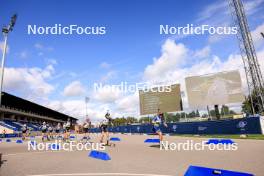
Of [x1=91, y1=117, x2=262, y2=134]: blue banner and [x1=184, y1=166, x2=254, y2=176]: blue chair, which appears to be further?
[x1=91, y1=117, x2=262, y2=134]: blue banner

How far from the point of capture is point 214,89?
33.6 m

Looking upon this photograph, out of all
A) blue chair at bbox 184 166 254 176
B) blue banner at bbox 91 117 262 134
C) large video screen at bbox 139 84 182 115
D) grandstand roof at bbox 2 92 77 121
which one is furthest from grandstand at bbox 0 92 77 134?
blue chair at bbox 184 166 254 176

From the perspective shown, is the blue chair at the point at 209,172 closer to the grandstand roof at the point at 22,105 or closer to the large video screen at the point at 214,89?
the large video screen at the point at 214,89

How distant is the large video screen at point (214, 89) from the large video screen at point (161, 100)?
16.1 ft

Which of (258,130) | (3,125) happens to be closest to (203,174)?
(258,130)

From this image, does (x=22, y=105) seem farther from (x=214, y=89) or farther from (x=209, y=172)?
(x=209, y=172)

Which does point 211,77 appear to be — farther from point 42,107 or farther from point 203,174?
point 42,107

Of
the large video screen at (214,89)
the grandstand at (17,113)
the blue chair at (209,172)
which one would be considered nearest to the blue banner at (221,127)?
the large video screen at (214,89)

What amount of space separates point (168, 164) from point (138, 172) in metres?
1.40

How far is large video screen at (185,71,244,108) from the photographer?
32.2m

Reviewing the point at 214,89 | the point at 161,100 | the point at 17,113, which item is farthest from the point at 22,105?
the point at 214,89

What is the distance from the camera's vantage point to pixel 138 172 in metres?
6.17

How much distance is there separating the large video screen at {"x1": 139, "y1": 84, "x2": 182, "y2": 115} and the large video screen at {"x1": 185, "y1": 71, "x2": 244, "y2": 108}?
193 inches

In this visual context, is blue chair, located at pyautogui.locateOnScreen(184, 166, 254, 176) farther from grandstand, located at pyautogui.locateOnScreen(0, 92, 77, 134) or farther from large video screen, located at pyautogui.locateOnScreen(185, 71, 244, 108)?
grandstand, located at pyautogui.locateOnScreen(0, 92, 77, 134)
